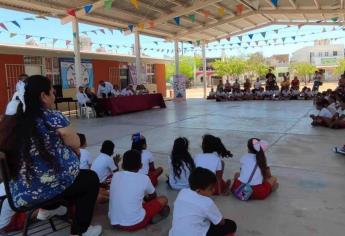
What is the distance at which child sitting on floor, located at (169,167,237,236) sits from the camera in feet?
7.76

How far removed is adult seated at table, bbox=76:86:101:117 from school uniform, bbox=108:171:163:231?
32.5 ft

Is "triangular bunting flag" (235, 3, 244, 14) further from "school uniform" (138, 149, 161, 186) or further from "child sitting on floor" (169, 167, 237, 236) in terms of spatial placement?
"child sitting on floor" (169, 167, 237, 236)

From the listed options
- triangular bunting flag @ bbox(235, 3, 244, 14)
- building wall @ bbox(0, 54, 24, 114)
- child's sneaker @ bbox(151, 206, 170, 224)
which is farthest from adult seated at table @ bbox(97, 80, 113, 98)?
child's sneaker @ bbox(151, 206, 170, 224)

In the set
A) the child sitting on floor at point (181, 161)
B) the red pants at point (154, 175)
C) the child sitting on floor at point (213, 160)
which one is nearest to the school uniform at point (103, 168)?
the red pants at point (154, 175)

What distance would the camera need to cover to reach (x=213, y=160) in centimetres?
368

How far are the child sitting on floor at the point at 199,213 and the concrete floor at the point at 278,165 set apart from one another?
1.66 feet

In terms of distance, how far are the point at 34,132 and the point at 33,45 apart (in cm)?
1397

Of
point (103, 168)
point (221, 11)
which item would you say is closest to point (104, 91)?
point (221, 11)

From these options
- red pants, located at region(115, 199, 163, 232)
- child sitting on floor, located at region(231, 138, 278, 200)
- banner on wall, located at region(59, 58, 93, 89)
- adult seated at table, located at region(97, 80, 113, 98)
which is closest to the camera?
red pants, located at region(115, 199, 163, 232)

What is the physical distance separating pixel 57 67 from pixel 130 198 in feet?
45.3

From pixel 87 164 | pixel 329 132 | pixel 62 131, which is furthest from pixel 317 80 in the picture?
pixel 62 131

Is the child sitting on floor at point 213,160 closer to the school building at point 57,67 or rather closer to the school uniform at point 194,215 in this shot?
the school uniform at point 194,215

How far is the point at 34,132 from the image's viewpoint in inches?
88.4

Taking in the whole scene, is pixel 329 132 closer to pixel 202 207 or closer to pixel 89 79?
pixel 202 207
